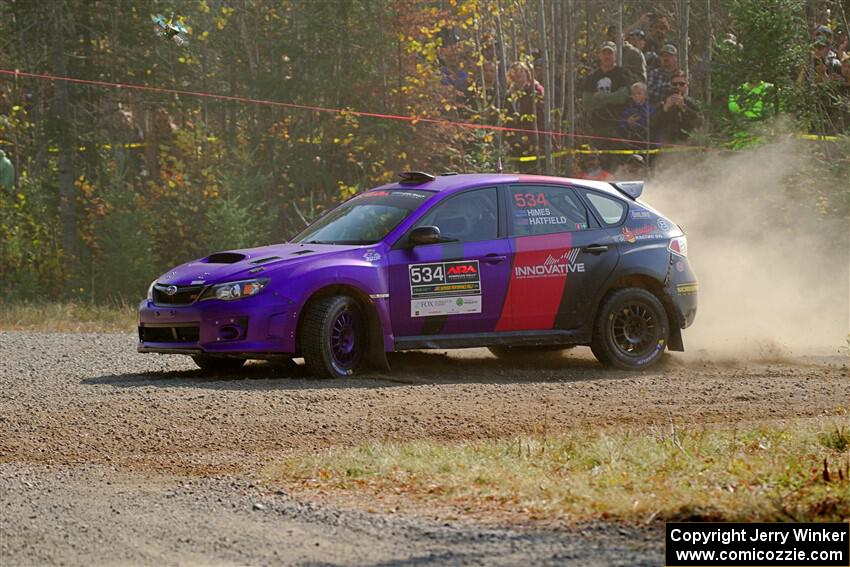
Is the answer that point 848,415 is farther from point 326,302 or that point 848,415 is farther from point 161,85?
point 161,85

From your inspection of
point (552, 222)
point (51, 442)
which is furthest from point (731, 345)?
point (51, 442)

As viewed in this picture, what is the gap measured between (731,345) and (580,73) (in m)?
17.4

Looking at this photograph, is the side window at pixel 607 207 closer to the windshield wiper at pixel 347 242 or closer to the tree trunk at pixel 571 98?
the windshield wiper at pixel 347 242

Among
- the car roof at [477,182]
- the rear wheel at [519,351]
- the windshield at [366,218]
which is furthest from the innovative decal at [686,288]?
the windshield at [366,218]

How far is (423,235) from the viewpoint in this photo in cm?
1159

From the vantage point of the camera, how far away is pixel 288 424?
363 inches

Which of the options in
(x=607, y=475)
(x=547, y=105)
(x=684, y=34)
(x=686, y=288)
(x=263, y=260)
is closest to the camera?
(x=607, y=475)

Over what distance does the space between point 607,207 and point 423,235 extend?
7.10 feet

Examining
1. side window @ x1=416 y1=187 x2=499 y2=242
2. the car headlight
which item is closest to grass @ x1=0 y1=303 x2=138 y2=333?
the car headlight

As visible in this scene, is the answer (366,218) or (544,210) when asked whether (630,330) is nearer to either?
(544,210)

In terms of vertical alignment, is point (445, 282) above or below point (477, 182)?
below

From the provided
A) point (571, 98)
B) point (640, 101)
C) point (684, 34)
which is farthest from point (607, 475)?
point (684, 34)

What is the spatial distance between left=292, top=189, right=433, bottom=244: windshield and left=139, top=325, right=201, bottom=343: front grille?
60.3 inches

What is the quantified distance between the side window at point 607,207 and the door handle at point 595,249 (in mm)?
305
